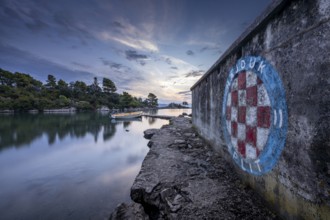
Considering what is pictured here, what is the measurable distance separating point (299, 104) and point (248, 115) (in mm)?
602

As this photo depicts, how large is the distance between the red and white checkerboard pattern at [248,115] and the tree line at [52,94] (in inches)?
1502

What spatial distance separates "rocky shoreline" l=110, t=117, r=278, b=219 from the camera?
1416 millimetres

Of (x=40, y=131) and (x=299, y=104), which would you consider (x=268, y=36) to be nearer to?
(x=299, y=104)

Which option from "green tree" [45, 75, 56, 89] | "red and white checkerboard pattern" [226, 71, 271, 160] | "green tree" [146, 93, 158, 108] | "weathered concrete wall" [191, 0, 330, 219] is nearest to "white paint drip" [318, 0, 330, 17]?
"weathered concrete wall" [191, 0, 330, 219]

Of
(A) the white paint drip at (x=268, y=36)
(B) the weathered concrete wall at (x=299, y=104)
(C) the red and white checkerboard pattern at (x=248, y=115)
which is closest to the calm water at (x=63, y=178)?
(C) the red and white checkerboard pattern at (x=248, y=115)

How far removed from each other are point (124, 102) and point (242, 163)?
47.9m

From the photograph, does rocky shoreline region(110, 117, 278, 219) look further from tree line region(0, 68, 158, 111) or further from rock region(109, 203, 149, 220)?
tree line region(0, 68, 158, 111)

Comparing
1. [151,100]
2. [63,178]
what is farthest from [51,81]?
[63,178]

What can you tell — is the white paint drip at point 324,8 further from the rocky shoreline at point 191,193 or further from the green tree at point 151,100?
the green tree at point 151,100

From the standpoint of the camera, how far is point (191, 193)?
5.71ft

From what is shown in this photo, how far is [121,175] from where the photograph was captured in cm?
509

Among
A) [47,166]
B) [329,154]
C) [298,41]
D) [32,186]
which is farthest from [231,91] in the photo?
[47,166]

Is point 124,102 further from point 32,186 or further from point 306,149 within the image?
point 306,149

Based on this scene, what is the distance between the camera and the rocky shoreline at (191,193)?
55.7 inches
